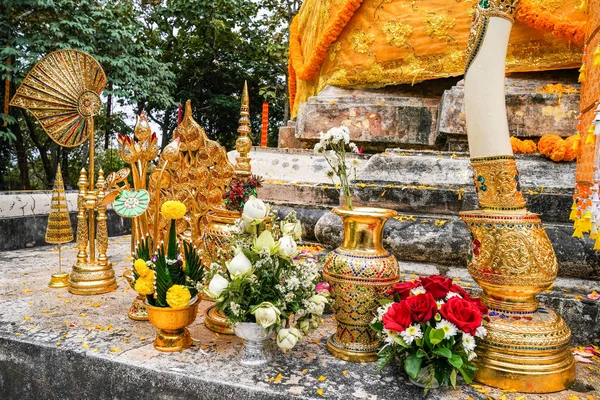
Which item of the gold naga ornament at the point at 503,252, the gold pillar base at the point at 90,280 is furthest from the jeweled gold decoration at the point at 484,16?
the gold pillar base at the point at 90,280

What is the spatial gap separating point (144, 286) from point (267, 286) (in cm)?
61

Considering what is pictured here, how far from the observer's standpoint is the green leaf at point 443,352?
1688 millimetres

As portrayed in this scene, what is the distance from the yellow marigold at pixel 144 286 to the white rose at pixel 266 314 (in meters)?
0.57

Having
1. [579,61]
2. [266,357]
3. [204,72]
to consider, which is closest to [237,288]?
[266,357]

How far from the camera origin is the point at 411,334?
1756 mm

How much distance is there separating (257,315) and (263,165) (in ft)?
9.38

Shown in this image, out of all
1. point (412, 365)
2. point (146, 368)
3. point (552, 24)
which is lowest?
point (146, 368)

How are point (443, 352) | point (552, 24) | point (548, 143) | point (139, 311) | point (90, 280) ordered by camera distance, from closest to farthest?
point (443, 352) < point (139, 311) < point (90, 280) < point (548, 143) < point (552, 24)

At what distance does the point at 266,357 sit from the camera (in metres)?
1.97

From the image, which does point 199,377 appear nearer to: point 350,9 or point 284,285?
point 284,285

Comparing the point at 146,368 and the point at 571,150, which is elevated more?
the point at 571,150

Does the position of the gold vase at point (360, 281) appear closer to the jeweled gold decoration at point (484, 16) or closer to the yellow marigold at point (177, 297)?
the yellow marigold at point (177, 297)

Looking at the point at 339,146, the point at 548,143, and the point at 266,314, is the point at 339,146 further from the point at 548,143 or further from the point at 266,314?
the point at 548,143

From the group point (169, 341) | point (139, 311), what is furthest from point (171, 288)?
point (139, 311)
